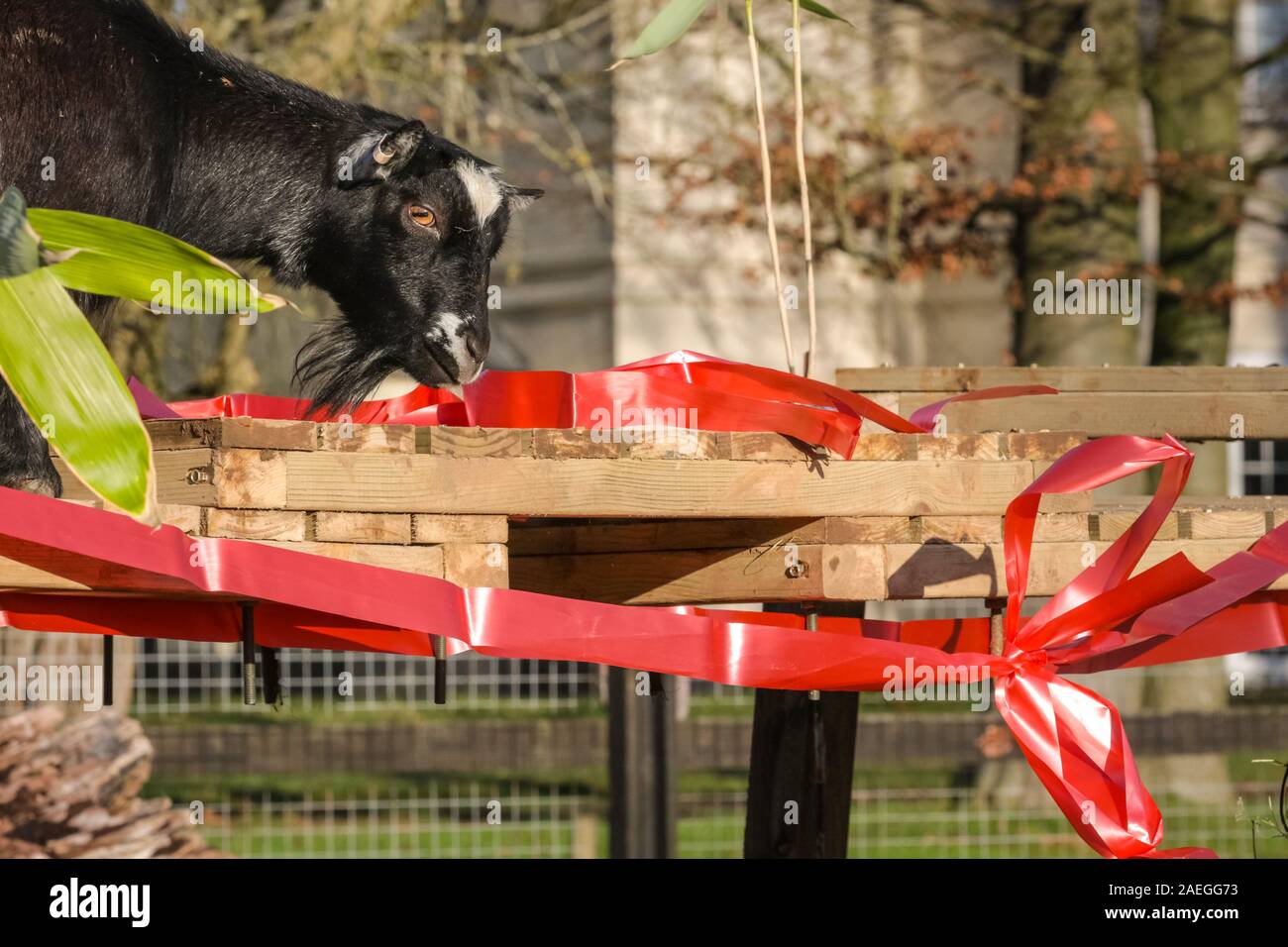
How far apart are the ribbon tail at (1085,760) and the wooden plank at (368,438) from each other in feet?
3.17

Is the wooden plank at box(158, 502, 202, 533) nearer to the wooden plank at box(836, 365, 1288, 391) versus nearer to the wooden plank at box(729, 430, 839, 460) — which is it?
the wooden plank at box(729, 430, 839, 460)

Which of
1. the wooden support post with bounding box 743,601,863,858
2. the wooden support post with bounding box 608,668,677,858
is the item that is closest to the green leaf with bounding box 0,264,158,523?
the wooden support post with bounding box 743,601,863,858

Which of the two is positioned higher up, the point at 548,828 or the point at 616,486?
the point at 616,486

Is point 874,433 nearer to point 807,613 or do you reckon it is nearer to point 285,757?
point 807,613

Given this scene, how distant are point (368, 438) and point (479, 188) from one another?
152cm

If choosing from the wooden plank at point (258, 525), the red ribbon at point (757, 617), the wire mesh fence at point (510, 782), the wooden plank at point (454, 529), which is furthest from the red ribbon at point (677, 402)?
the wire mesh fence at point (510, 782)

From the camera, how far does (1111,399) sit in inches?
126

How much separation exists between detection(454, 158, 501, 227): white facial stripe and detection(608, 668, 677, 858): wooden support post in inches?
104

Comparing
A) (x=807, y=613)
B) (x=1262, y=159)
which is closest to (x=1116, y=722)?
(x=807, y=613)

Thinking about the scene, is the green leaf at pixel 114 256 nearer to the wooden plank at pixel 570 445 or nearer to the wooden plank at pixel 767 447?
the wooden plank at pixel 570 445

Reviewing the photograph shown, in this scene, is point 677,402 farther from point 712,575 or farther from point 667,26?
point 667,26

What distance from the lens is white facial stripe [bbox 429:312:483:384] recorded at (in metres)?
3.47

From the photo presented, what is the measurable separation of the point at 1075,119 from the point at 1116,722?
32.9 ft

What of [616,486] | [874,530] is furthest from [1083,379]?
[616,486]
